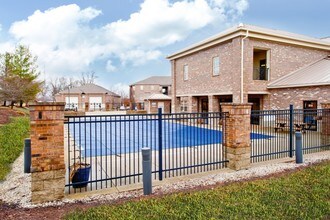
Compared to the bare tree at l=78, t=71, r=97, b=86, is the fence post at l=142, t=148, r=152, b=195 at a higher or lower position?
lower

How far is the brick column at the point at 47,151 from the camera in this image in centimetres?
475

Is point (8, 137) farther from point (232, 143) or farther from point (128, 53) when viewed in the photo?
point (128, 53)

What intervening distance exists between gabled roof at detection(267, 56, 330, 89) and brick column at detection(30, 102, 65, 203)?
15.6 meters

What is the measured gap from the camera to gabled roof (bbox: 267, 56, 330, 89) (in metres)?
15.5

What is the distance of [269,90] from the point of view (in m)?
18.6

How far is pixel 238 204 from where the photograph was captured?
4.41m

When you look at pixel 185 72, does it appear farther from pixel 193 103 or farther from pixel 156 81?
pixel 156 81

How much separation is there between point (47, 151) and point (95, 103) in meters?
51.1

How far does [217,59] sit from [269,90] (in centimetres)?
489

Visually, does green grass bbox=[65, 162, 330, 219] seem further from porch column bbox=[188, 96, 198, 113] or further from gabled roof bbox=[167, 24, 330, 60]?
porch column bbox=[188, 96, 198, 113]

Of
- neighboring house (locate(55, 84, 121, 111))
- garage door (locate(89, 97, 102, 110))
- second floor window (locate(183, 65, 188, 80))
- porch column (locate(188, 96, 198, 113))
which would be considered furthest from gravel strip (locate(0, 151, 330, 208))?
neighboring house (locate(55, 84, 121, 111))

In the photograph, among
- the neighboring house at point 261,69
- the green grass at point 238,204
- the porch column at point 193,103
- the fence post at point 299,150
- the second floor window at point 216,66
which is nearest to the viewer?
the green grass at point 238,204

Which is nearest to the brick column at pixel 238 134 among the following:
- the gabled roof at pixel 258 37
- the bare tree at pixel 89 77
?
the gabled roof at pixel 258 37

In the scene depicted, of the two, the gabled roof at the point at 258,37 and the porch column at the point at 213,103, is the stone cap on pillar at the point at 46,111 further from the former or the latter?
the porch column at the point at 213,103
